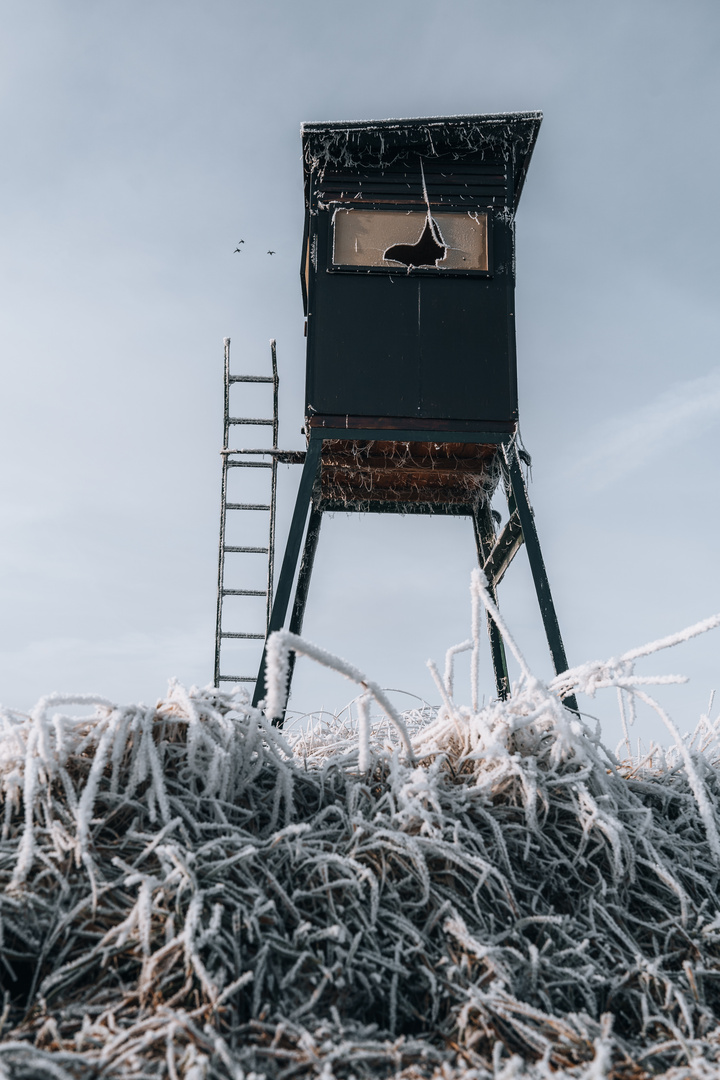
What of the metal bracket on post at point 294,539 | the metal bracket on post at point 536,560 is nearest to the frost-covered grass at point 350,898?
the metal bracket on post at point 536,560

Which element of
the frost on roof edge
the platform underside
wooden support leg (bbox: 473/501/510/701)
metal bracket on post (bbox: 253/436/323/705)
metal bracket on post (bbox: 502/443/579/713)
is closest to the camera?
metal bracket on post (bbox: 502/443/579/713)

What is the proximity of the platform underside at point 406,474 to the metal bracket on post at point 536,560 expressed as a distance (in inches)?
7.4

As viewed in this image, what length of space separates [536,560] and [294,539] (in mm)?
1335

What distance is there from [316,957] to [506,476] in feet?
12.3

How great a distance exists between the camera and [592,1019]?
3.64 ft

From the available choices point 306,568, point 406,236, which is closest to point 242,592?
point 306,568

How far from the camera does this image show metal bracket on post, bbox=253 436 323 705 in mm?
4402

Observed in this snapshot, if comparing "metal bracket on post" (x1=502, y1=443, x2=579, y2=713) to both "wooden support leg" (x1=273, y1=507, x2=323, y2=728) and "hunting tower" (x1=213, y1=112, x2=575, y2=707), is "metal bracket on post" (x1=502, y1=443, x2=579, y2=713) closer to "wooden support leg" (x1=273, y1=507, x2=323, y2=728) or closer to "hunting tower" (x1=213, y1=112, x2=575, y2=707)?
"hunting tower" (x1=213, y1=112, x2=575, y2=707)

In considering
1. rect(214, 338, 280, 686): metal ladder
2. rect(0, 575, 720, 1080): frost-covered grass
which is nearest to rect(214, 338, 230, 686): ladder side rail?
rect(214, 338, 280, 686): metal ladder

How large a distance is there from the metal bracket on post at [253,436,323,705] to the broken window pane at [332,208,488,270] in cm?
112

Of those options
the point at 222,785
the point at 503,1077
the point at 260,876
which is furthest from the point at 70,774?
the point at 503,1077

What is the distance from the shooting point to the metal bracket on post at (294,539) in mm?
4402

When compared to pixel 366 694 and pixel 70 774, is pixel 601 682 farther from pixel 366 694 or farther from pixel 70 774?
pixel 70 774

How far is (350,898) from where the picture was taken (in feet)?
3.98
